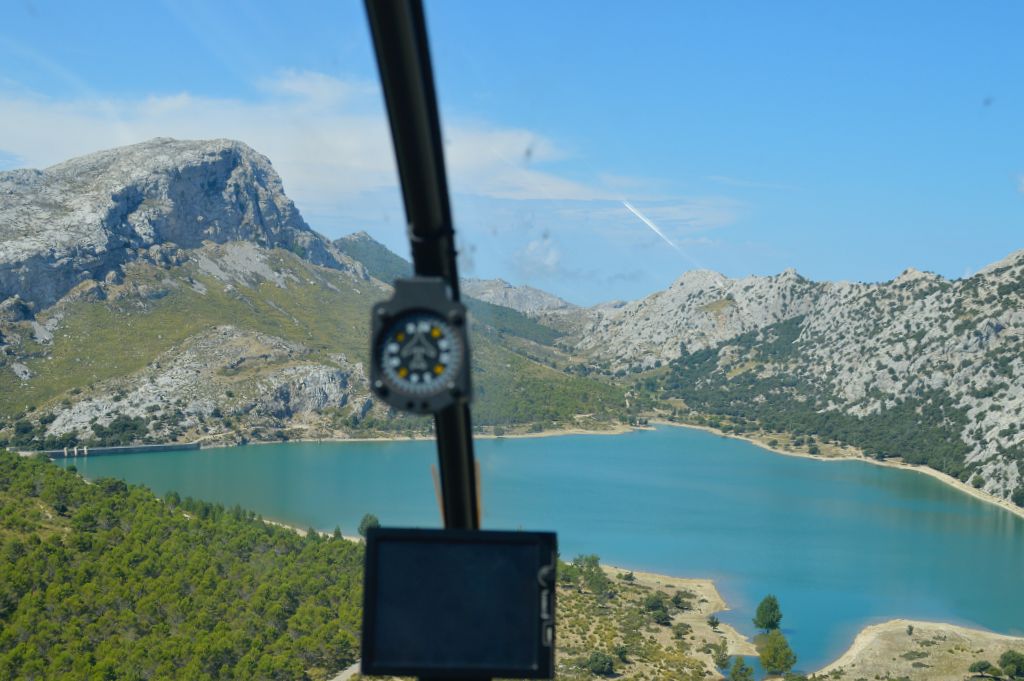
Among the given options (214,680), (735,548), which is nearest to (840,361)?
(735,548)

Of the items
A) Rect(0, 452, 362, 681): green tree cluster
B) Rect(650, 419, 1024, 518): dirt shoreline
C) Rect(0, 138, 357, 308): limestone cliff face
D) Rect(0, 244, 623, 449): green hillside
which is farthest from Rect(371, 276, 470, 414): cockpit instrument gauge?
Rect(0, 138, 357, 308): limestone cliff face

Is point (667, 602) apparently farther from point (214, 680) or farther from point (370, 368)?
point (370, 368)

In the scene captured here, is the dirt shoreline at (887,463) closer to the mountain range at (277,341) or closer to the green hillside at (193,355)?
the mountain range at (277,341)

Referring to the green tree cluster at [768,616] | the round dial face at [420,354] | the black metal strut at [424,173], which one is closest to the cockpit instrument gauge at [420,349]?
the round dial face at [420,354]

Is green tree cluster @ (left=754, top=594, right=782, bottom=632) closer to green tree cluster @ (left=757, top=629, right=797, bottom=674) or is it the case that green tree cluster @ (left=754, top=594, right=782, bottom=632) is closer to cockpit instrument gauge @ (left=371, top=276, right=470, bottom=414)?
green tree cluster @ (left=757, top=629, right=797, bottom=674)

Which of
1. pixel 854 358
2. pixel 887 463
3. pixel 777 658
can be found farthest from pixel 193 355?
pixel 777 658

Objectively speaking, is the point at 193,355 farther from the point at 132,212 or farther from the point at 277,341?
the point at 132,212

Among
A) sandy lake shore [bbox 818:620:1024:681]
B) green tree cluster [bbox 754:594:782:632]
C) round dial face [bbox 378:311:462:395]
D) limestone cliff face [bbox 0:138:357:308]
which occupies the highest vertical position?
limestone cliff face [bbox 0:138:357:308]
